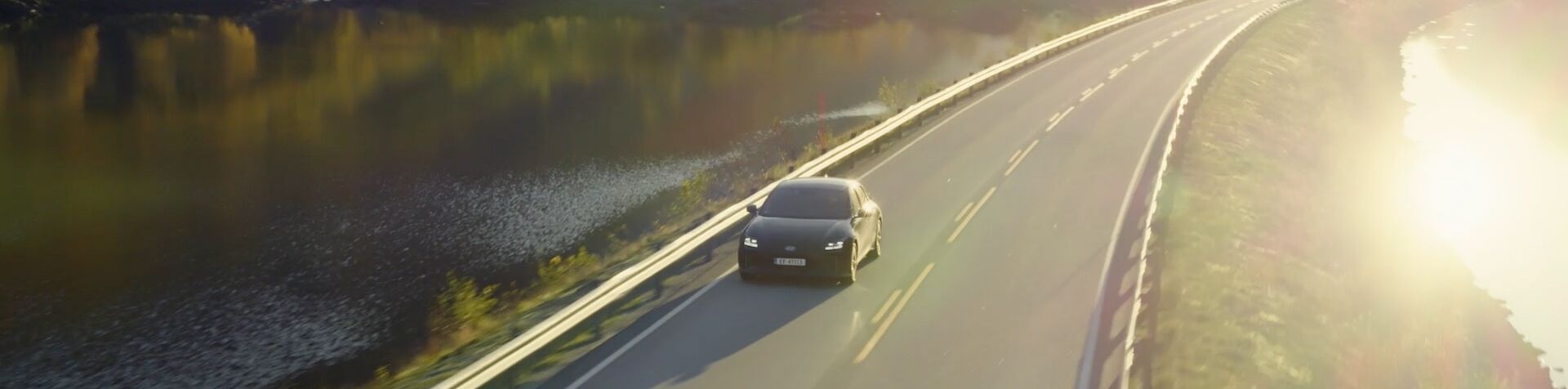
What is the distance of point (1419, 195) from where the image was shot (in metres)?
47.0

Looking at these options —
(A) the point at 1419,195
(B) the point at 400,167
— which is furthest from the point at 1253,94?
(B) the point at 400,167

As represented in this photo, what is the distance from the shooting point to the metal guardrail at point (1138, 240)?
17109 millimetres

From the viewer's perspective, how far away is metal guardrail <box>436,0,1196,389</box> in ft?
51.1

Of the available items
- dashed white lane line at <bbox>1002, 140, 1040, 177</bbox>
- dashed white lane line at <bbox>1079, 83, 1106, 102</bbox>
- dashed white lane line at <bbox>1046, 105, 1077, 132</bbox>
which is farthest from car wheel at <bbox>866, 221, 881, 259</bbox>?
dashed white lane line at <bbox>1079, 83, 1106, 102</bbox>

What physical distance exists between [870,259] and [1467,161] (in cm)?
4187

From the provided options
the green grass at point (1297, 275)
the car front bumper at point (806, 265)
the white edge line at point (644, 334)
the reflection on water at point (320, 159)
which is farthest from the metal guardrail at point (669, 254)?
the green grass at point (1297, 275)

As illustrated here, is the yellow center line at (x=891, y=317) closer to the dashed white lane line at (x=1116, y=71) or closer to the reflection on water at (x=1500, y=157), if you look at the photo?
the reflection on water at (x=1500, y=157)

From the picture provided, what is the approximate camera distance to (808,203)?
21984 mm

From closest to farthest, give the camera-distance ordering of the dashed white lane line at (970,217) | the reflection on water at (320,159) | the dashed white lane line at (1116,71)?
the dashed white lane line at (970,217), the reflection on water at (320,159), the dashed white lane line at (1116,71)

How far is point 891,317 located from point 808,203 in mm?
3298

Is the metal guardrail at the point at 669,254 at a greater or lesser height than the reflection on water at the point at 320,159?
greater

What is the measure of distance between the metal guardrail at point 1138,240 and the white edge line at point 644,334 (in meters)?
5.58

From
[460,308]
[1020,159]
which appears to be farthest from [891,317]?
[1020,159]

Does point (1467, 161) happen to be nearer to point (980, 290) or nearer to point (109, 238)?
point (980, 290)
